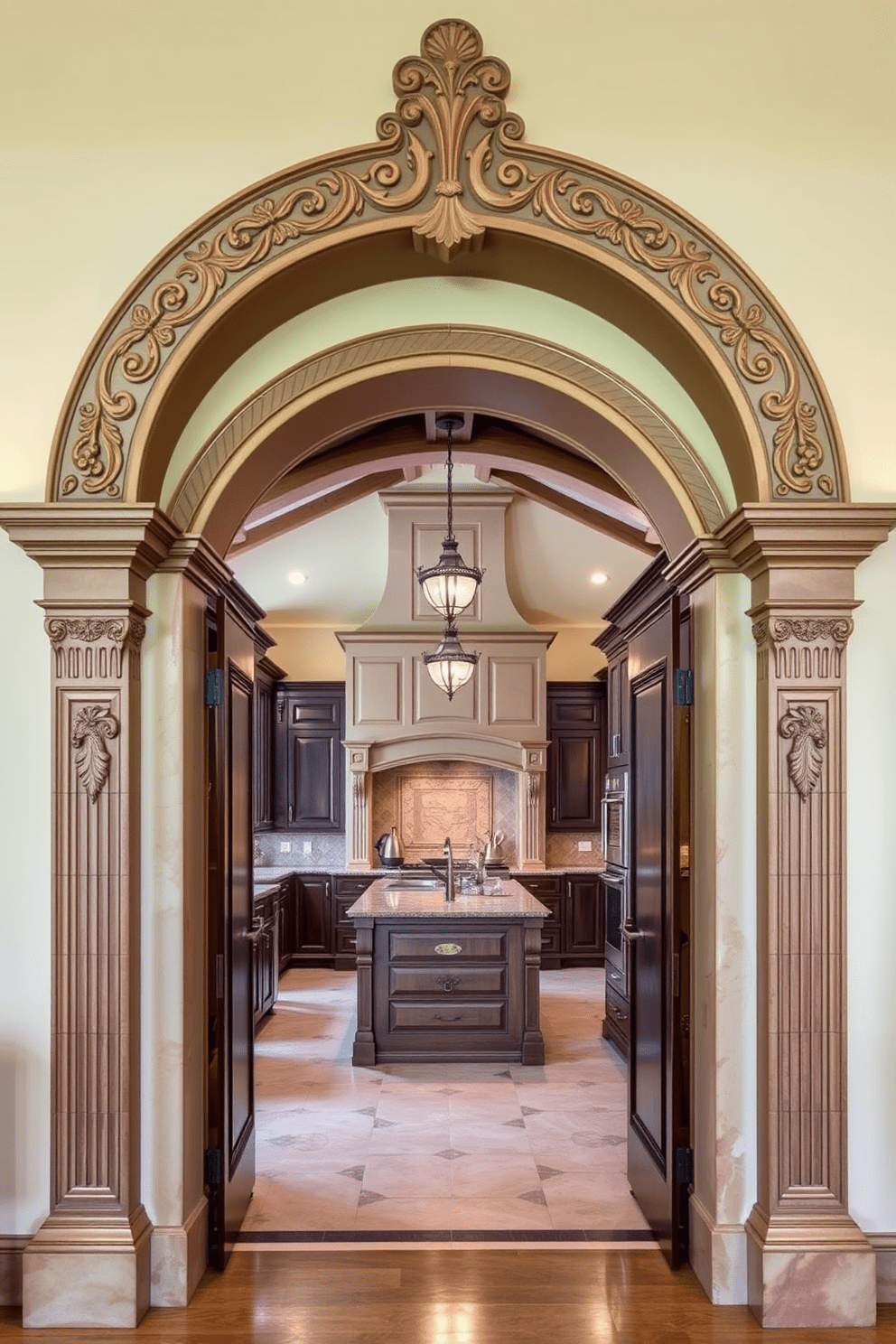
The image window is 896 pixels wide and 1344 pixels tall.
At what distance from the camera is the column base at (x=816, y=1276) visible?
3457 millimetres

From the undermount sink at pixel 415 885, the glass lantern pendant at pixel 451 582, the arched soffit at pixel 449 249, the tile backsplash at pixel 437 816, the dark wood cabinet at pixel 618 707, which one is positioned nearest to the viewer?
the arched soffit at pixel 449 249

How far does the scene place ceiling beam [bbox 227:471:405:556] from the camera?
976cm

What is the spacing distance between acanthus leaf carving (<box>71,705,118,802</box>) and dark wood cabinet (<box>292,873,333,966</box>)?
7559 millimetres

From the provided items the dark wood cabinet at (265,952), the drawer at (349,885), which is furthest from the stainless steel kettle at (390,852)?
the dark wood cabinet at (265,952)

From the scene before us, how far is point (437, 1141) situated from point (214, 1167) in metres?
1.82

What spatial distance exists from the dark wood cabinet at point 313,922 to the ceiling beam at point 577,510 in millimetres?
3981

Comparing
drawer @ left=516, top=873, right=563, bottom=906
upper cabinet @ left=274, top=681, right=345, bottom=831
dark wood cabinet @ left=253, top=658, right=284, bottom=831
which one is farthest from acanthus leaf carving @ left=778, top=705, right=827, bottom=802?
upper cabinet @ left=274, top=681, right=345, bottom=831

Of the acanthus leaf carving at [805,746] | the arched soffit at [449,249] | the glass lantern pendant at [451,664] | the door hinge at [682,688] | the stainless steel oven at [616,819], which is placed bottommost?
the stainless steel oven at [616,819]

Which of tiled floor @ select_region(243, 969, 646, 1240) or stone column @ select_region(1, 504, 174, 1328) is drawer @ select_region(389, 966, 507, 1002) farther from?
stone column @ select_region(1, 504, 174, 1328)

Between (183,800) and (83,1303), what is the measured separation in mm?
1482

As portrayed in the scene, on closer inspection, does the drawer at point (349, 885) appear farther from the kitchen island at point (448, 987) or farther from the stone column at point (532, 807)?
the kitchen island at point (448, 987)

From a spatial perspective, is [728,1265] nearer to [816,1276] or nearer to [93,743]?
[816,1276]

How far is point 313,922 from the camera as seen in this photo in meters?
11.1

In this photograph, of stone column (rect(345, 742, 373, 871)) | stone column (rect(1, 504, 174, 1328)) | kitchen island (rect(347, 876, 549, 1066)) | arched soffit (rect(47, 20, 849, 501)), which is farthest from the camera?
stone column (rect(345, 742, 373, 871))
